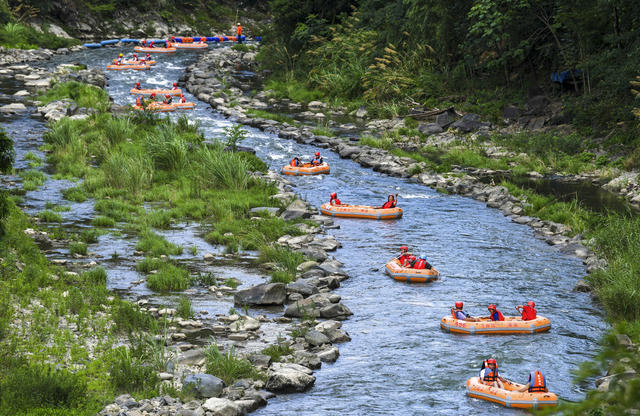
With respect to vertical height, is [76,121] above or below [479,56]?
below

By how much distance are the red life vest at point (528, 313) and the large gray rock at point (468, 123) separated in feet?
60.2

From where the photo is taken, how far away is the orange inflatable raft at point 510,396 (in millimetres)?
10609

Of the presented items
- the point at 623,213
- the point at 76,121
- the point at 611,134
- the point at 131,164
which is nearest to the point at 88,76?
the point at 76,121

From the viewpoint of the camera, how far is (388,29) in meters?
39.1

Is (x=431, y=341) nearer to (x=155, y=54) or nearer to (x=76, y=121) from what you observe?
(x=76, y=121)

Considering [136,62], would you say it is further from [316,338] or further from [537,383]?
[537,383]

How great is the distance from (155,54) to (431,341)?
46.2 m

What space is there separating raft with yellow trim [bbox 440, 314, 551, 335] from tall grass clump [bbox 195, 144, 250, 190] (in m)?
10.6

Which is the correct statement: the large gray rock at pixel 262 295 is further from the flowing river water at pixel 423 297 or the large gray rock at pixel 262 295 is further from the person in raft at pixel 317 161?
the person in raft at pixel 317 161

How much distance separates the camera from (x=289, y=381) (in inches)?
436

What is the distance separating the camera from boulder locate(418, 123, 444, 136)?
31.6 meters

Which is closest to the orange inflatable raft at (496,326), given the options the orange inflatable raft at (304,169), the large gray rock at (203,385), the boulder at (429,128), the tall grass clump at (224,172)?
the large gray rock at (203,385)

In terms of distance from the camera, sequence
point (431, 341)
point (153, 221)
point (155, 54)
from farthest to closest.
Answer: point (155, 54) < point (153, 221) < point (431, 341)

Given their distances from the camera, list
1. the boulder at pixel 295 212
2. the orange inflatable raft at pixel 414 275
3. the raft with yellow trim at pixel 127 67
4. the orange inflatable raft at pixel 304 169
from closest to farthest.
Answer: the orange inflatable raft at pixel 414 275
the boulder at pixel 295 212
the orange inflatable raft at pixel 304 169
the raft with yellow trim at pixel 127 67
